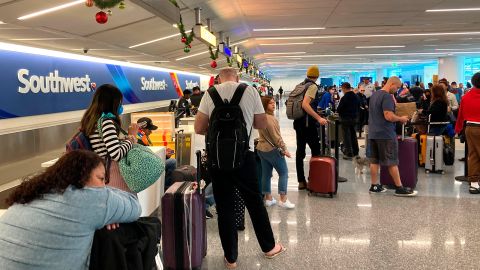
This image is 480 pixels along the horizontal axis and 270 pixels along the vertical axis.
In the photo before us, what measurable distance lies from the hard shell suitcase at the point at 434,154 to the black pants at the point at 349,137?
171 centimetres

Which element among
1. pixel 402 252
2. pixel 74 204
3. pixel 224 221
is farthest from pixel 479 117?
pixel 74 204

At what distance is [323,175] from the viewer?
17.9 ft

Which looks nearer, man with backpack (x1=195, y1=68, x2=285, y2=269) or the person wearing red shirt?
man with backpack (x1=195, y1=68, x2=285, y2=269)

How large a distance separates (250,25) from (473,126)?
631 cm

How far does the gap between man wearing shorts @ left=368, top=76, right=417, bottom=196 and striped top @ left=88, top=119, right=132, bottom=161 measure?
3357 millimetres

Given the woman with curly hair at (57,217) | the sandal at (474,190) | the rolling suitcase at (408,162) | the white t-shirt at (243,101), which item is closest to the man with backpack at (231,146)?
the white t-shirt at (243,101)

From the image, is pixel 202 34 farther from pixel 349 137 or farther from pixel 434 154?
pixel 434 154

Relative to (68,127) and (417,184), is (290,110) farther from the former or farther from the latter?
(68,127)

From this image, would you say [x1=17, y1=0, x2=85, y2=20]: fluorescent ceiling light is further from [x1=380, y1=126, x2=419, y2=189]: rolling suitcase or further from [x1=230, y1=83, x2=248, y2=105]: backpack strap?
[x1=380, y1=126, x2=419, y2=189]: rolling suitcase

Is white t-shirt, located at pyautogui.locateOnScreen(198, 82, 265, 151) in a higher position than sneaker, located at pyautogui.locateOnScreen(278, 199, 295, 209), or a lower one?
higher

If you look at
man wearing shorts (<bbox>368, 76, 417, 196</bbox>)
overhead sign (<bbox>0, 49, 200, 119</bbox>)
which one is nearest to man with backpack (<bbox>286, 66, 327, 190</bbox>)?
man wearing shorts (<bbox>368, 76, 417, 196</bbox>)

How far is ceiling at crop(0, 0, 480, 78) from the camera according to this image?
5355 millimetres

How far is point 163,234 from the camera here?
3.22 m

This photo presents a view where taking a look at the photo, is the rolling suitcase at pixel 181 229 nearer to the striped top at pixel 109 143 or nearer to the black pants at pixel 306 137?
the striped top at pixel 109 143
